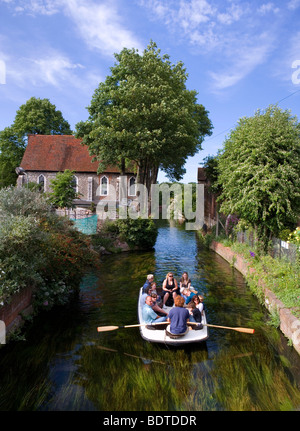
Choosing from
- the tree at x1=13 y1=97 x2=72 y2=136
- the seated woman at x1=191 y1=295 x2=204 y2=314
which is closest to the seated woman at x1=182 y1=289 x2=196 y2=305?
the seated woman at x1=191 y1=295 x2=204 y2=314

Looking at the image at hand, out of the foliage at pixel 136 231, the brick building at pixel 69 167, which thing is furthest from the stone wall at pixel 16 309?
the brick building at pixel 69 167

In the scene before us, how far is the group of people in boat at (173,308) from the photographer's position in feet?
26.6

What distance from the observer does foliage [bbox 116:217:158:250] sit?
74.5 feet

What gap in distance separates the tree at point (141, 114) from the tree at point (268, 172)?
856 cm

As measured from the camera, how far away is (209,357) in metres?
7.86

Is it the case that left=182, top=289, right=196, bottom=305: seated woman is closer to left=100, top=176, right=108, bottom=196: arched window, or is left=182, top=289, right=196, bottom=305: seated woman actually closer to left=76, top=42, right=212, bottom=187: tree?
left=76, top=42, right=212, bottom=187: tree

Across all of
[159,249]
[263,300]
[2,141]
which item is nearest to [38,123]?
[2,141]

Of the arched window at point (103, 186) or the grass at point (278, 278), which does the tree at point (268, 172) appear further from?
the arched window at point (103, 186)

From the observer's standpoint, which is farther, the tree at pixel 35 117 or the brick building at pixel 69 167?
the tree at pixel 35 117

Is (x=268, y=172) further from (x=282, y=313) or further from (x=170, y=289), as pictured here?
(x=170, y=289)

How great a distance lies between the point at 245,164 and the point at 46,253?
9589 millimetres
